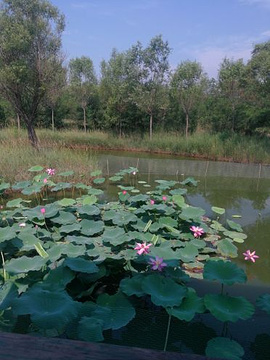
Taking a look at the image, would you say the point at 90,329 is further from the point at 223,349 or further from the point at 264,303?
the point at 264,303

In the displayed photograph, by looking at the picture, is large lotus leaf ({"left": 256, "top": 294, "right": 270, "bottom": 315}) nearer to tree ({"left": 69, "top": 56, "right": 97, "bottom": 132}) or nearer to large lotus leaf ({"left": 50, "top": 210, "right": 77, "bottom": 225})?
large lotus leaf ({"left": 50, "top": 210, "right": 77, "bottom": 225})

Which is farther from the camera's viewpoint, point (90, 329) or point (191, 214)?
point (191, 214)

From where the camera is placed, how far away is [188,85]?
1585 cm

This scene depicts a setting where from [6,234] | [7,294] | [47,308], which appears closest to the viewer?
[47,308]

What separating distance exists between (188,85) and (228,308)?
1533 centimetres

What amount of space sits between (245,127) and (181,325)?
12.2 m

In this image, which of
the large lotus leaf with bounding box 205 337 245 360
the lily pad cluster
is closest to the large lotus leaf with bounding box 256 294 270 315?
the lily pad cluster

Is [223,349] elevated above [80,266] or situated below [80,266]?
below

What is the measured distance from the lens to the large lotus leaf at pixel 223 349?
5.16 feet

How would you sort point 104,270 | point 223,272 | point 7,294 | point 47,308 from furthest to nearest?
point 104,270
point 223,272
point 7,294
point 47,308

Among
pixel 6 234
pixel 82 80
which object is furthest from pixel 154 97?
pixel 6 234

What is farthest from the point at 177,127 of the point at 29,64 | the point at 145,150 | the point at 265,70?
the point at 29,64

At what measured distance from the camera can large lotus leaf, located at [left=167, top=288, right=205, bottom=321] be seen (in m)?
1.69

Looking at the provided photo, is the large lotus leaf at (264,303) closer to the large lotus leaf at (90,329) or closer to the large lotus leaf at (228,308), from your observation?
the large lotus leaf at (228,308)
